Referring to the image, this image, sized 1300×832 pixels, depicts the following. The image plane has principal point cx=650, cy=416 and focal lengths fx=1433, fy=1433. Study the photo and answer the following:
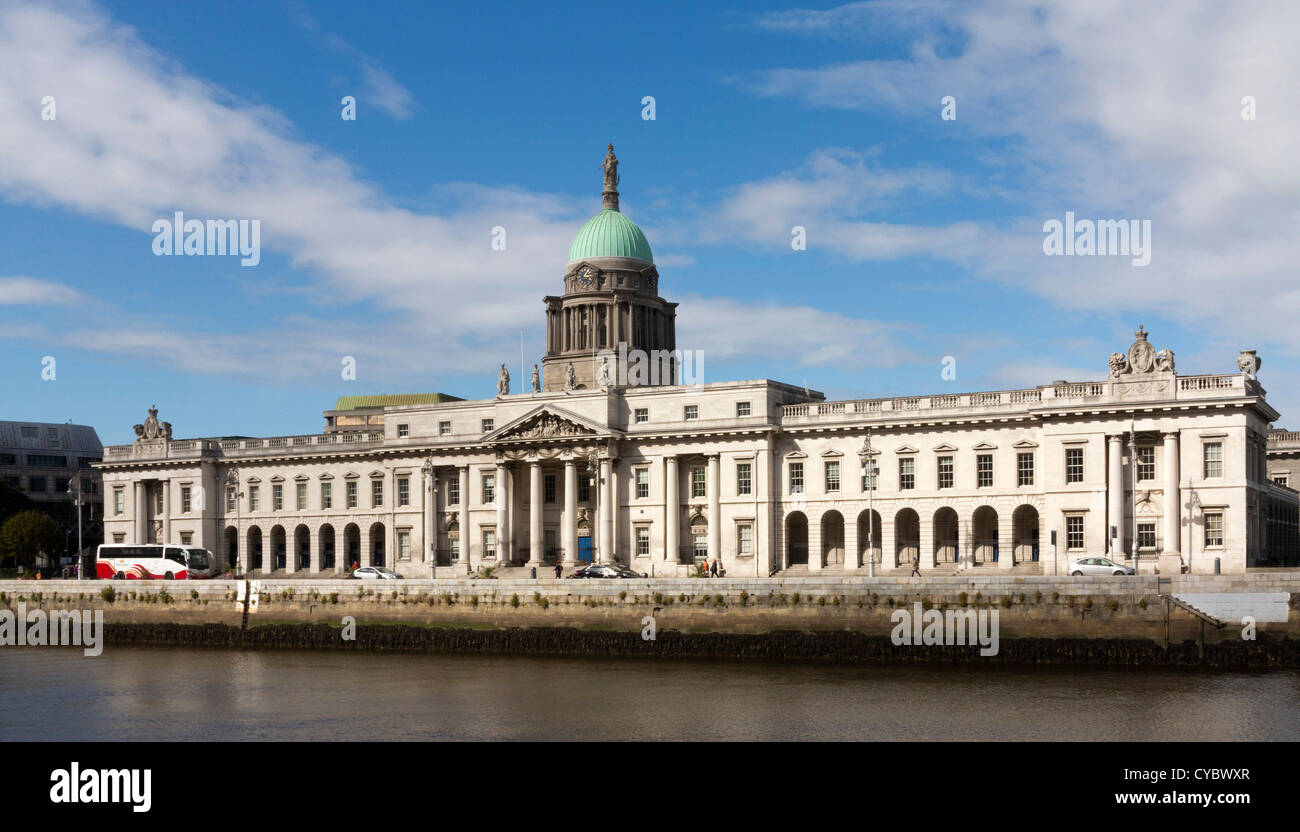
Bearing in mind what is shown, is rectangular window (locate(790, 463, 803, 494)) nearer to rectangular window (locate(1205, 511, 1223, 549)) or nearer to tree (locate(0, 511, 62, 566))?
rectangular window (locate(1205, 511, 1223, 549))

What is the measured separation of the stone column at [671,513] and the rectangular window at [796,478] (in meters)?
7.14

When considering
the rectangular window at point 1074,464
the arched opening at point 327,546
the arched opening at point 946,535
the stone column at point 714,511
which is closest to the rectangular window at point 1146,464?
the rectangular window at point 1074,464

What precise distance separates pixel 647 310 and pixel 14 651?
53.4 metres

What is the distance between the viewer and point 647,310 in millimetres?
106938

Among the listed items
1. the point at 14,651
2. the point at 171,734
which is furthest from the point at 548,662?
the point at 14,651

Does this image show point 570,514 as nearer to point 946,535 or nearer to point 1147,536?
point 946,535

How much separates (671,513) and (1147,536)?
2751 cm

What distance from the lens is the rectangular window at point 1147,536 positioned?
70.7 meters

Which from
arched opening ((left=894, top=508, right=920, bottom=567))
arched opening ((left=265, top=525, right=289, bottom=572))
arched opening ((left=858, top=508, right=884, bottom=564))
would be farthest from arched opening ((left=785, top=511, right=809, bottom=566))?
arched opening ((left=265, top=525, right=289, bottom=572))

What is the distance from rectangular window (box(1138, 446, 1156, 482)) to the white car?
9.83m

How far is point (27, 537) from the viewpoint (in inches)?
4136

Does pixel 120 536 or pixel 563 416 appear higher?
pixel 563 416

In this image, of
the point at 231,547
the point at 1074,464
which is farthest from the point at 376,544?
the point at 1074,464
